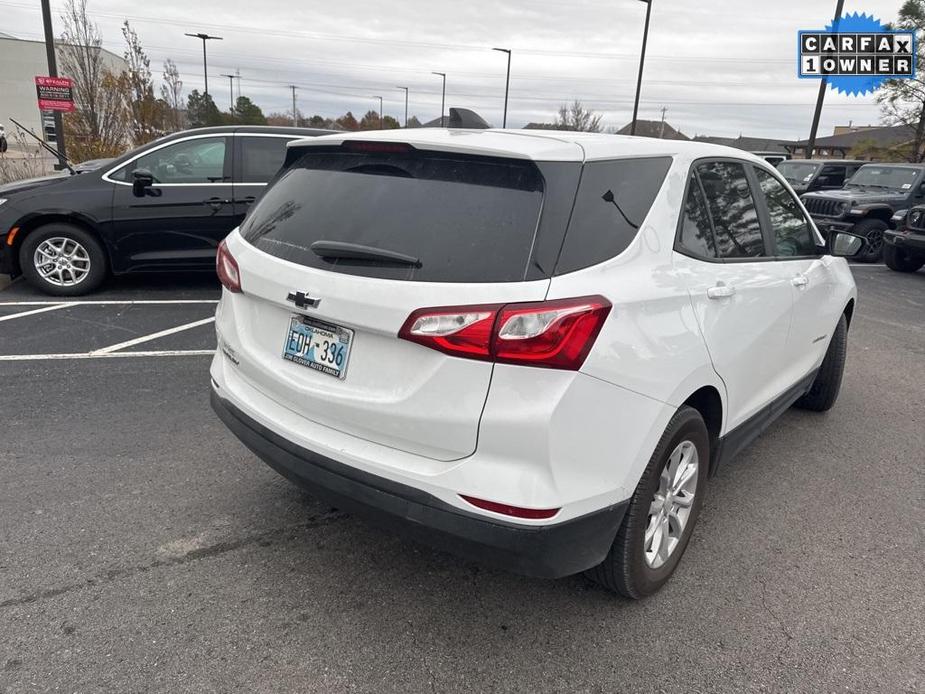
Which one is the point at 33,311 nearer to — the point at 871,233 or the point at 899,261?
the point at 899,261

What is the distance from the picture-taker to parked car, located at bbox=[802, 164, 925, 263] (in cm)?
1327

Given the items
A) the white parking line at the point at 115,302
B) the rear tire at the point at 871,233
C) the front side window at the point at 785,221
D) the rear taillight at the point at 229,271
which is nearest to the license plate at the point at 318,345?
the rear taillight at the point at 229,271

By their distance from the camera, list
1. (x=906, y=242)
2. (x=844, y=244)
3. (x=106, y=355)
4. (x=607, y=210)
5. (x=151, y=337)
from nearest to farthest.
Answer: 1. (x=607, y=210)
2. (x=844, y=244)
3. (x=106, y=355)
4. (x=151, y=337)
5. (x=906, y=242)

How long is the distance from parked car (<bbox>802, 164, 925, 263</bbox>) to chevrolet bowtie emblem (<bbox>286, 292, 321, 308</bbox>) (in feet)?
42.1

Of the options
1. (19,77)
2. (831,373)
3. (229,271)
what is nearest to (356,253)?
(229,271)

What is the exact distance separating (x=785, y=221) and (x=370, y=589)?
116 inches

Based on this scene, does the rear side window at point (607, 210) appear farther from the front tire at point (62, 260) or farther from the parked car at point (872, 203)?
the parked car at point (872, 203)

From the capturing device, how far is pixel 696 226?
2.81 meters

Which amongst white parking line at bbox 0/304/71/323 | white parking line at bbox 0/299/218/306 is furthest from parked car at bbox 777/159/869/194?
white parking line at bbox 0/304/71/323

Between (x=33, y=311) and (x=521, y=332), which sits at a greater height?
(x=521, y=332)

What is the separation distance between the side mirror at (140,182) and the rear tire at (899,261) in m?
12.0

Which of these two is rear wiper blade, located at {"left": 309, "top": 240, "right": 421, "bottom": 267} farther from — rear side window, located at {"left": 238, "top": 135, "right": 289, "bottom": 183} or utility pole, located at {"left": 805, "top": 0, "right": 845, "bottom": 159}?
utility pole, located at {"left": 805, "top": 0, "right": 845, "bottom": 159}

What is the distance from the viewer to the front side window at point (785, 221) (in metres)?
3.65

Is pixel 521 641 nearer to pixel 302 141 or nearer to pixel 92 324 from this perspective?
pixel 302 141
